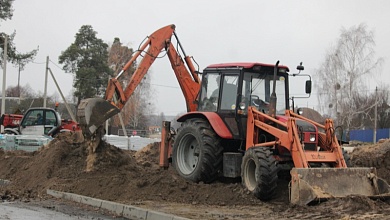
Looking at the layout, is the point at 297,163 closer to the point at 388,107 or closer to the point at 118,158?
the point at 118,158

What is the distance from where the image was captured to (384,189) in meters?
9.73

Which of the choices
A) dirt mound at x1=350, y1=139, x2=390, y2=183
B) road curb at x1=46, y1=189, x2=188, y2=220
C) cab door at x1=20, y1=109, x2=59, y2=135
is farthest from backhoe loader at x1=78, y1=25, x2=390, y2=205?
cab door at x1=20, y1=109, x2=59, y2=135

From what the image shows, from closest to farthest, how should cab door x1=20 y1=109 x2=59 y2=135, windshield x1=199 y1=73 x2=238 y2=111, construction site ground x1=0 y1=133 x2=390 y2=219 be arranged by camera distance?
construction site ground x1=0 y1=133 x2=390 y2=219 < windshield x1=199 y1=73 x2=238 y2=111 < cab door x1=20 y1=109 x2=59 y2=135

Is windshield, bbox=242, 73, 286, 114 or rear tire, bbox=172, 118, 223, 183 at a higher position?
windshield, bbox=242, 73, 286, 114

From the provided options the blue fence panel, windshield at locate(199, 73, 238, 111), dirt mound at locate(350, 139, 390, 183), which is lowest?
dirt mound at locate(350, 139, 390, 183)

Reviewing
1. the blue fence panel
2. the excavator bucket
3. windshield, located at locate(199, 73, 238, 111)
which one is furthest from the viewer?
the blue fence panel

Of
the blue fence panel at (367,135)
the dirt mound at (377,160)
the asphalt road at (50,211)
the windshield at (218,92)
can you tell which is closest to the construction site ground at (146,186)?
the dirt mound at (377,160)

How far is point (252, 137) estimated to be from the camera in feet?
36.0

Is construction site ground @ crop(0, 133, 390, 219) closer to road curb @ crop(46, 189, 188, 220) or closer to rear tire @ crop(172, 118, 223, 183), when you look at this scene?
rear tire @ crop(172, 118, 223, 183)

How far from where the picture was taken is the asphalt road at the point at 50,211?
9.15m

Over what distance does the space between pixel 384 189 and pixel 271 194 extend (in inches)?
83.1

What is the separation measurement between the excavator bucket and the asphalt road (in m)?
2.25

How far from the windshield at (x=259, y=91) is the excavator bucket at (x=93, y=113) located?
3.67 metres

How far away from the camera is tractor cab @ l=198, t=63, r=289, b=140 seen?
11.5 meters
